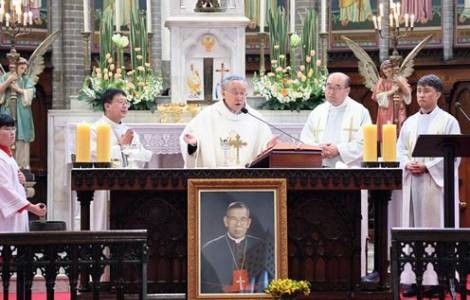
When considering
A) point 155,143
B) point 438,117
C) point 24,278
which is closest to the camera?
point 24,278

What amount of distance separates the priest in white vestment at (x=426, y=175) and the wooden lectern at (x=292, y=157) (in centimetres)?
178

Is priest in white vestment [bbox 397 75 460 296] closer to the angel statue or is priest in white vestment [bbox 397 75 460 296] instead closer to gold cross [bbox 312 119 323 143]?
gold cross [bbox 312 119 323 143]

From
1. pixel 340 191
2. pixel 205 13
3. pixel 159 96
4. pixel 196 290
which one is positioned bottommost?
pixel 196 290

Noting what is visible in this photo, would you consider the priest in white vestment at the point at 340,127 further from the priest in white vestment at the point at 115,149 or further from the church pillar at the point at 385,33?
→ the church pillar at the point at 385,33

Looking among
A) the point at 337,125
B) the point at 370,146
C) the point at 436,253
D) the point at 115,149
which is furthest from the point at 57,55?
the point at 436,253

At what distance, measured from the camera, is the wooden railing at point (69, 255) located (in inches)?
220

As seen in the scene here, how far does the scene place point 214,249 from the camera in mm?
7129

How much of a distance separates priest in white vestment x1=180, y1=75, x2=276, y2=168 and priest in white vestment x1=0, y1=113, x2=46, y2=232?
1.08m

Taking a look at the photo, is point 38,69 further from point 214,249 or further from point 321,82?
point 214,249

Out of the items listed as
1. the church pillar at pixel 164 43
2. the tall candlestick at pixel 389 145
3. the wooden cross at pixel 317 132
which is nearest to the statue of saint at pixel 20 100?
the church pillar at pixel 164 43

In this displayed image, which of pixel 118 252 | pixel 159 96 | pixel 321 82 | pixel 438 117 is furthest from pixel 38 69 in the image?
pixel 118 252

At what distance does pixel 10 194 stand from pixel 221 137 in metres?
1.46

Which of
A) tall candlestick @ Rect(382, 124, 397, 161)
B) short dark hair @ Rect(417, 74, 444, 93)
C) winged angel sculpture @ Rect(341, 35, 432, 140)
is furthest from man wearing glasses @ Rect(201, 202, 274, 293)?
winged angel sculpture @ Rect(341, 35, 432, 140)

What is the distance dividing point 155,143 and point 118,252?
204 inches
